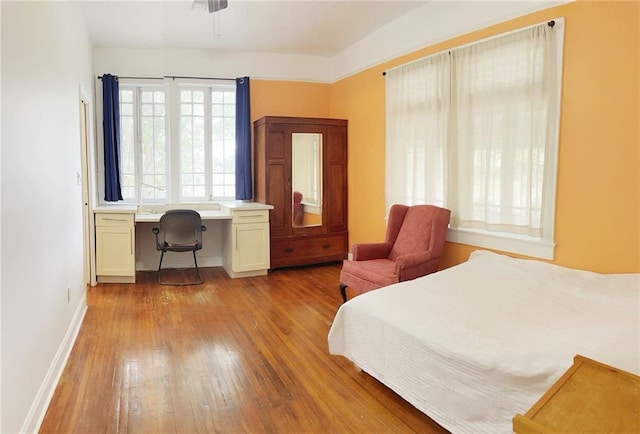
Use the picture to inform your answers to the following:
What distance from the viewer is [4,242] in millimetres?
1805

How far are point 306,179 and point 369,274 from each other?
226 centimetres

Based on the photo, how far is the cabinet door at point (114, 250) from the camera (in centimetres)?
489

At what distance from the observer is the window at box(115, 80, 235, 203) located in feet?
18.5

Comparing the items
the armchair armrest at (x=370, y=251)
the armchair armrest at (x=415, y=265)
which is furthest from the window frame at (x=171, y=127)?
the armchair armrest at (x=415, y=265)

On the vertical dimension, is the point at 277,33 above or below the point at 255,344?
above

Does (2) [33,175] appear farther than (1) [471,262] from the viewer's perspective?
No

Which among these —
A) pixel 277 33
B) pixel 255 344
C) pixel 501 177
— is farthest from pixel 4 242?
pixel 277 33

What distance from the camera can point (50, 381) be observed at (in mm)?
2514

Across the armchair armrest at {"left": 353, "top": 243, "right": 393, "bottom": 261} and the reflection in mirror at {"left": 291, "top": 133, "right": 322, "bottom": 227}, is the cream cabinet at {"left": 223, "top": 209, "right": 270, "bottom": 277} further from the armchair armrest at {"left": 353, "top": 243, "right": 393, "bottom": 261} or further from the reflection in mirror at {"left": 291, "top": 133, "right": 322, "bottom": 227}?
the armchair armrest at {"left": 353, "top": 243, "right": 393, "bottom": 261}

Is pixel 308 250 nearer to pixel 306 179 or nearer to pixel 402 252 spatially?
pixel 306 179

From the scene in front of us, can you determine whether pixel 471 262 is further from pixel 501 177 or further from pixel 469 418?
pixel 469 418

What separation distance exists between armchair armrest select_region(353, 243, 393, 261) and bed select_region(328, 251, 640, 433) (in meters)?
1.19

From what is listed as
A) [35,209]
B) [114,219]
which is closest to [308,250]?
[114,219]

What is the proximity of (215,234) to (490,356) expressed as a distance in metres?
4.57
